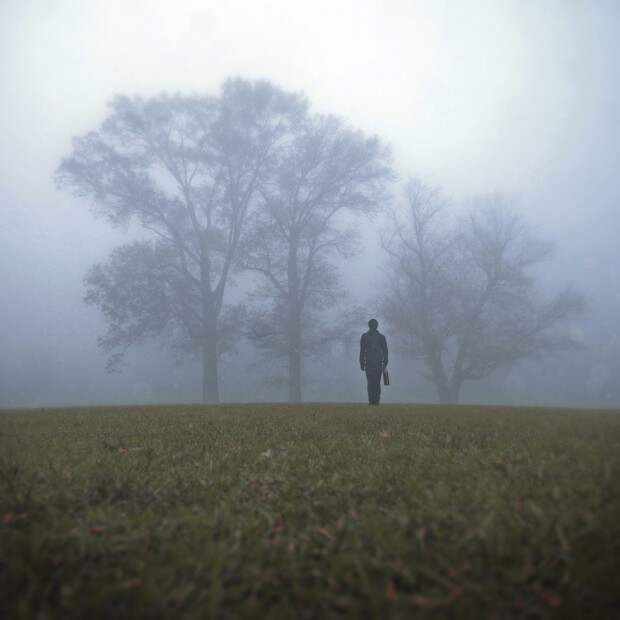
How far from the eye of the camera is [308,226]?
1131 inches

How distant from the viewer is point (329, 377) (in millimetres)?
43594

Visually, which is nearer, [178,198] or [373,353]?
[373,353]

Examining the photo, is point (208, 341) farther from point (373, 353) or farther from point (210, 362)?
point (373, 353)

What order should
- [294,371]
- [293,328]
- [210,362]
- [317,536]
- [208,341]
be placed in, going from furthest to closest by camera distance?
[208,341]
[210,362]
[293,328]
[294,371]
[317,536]

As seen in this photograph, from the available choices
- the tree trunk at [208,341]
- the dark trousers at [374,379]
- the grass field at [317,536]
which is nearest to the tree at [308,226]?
→ the tree trunk at [208,341]

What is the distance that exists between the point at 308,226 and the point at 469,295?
12.1 meters

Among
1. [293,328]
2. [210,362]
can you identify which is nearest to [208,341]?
[210,362]

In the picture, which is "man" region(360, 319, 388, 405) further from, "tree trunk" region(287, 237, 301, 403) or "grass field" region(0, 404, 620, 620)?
"tree trunk" region(287, 237, 301, 403)

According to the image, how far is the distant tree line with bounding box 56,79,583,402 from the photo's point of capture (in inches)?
1054

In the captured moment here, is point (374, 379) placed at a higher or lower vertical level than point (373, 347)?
lower

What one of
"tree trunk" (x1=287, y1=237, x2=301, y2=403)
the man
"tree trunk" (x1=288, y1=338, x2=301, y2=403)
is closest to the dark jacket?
the man

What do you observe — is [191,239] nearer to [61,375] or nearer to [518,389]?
[61,375]

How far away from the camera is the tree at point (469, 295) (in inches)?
1093

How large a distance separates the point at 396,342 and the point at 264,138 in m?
17.2
